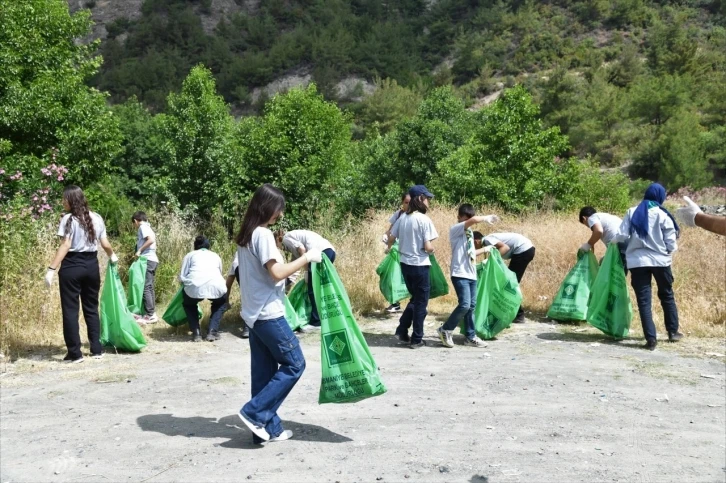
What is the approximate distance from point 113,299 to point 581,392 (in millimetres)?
4855

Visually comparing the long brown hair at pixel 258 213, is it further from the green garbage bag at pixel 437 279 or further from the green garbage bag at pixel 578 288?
the green garbage bag at pixel 578 288

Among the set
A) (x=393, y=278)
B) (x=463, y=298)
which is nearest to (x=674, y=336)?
(x=463, y=298)

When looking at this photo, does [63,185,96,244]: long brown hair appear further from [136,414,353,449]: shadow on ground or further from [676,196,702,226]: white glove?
[676,196,702,226]: white glove

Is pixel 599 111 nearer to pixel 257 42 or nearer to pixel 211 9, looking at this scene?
pixel 257 42

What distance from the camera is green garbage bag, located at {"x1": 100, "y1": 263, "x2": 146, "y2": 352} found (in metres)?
7.54

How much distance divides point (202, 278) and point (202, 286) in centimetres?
9

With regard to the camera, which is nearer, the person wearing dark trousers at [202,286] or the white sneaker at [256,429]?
the white sneaker at [256,429]

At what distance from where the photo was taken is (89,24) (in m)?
19.0

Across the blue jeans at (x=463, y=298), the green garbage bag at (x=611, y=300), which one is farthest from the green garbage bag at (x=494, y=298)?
the green garbage bag at (x=611, y=300)

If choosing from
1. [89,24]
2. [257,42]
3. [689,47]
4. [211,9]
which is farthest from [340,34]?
[89,24]

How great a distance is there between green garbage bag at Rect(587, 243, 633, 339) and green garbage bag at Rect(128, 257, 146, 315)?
5.92 metres

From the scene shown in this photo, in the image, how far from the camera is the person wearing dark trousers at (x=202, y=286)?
830 centimetres

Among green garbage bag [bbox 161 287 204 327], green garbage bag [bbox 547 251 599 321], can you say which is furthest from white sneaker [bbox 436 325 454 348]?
green garbage bag [bbox 161 287 204 327]

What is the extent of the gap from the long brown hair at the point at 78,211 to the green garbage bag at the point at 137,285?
2.80 meters
